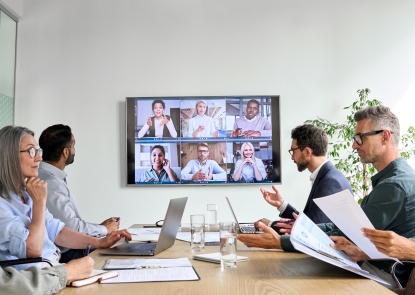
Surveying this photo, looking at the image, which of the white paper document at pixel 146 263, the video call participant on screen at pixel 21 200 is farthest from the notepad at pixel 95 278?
the video call participant on screen at pixel 21 200

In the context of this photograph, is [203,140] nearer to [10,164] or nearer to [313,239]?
[10,164]

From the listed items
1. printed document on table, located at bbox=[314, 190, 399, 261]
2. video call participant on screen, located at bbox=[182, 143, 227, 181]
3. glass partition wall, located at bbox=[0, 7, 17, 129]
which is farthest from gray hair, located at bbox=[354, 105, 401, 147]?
glass partition wall, located at bbox=[0, 7, 17, 129]

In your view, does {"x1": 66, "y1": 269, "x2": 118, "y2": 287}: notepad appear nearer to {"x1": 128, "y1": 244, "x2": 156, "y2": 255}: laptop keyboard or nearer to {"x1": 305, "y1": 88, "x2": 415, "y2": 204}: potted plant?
{"x1": 128, "y1": 244, "x2": 156, "y2": 255}: laptop keyboard

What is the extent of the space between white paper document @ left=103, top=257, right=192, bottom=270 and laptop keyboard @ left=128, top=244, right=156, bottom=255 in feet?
Result: 0.43

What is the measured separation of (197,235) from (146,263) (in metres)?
0.41

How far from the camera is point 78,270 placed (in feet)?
4.68

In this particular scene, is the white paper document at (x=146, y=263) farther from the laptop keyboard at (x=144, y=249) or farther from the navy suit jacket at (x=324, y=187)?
the navy suit jacket at (x=324, y=187)

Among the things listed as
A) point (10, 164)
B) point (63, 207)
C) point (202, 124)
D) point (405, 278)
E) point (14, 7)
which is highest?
point (14, 7)

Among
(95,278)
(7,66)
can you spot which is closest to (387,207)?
(95,278)

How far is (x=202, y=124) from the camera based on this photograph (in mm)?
4625

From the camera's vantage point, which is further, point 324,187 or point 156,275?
point 324,187

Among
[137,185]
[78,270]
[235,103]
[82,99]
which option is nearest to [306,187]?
[235,103]

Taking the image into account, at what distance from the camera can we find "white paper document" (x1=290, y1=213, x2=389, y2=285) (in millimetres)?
1424

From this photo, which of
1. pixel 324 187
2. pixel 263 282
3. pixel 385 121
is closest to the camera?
pixel 263 282
